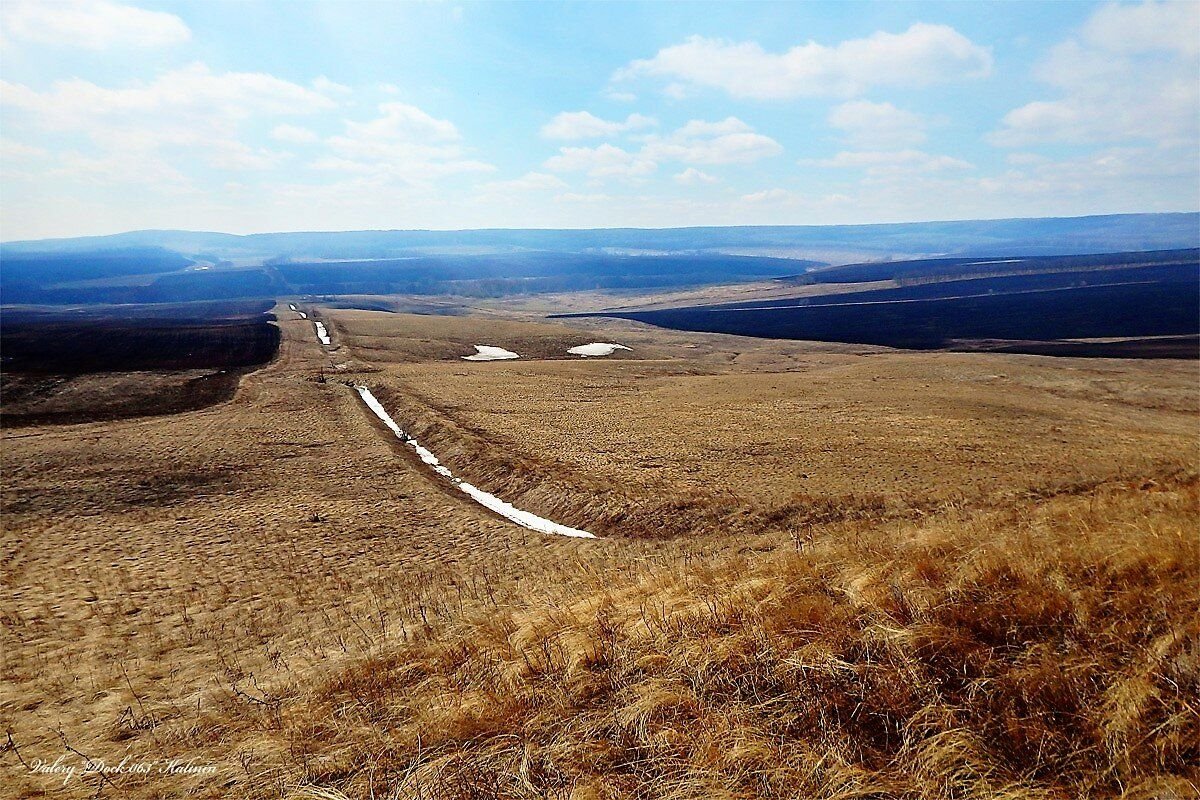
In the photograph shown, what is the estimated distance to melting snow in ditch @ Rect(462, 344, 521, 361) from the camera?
5244 cm

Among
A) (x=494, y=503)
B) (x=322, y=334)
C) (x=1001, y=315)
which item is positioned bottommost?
(x=494, y=503)

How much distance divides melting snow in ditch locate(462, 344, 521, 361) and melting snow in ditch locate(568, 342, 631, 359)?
20.0ft

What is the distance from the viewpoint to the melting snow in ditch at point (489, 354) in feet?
172

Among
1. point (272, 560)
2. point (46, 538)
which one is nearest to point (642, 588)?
point (272, 560)

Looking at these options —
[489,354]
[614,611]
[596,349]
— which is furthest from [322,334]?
[614,611]

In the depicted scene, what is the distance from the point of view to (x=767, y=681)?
4.79 m

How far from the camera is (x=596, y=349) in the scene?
61.0 m

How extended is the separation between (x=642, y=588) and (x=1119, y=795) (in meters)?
4.66

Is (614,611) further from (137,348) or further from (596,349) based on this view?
(137,348)

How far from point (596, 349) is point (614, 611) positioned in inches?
2160

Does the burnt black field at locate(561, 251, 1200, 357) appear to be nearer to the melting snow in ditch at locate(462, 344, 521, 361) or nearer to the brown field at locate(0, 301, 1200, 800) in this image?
the melting snow in ditch at locate(462, 344, 521, 361)

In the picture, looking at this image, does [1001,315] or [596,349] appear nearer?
[596,349]

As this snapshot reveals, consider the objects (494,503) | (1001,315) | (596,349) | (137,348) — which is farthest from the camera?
(1001,315)

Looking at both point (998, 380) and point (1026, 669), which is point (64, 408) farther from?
point (998, 380)
